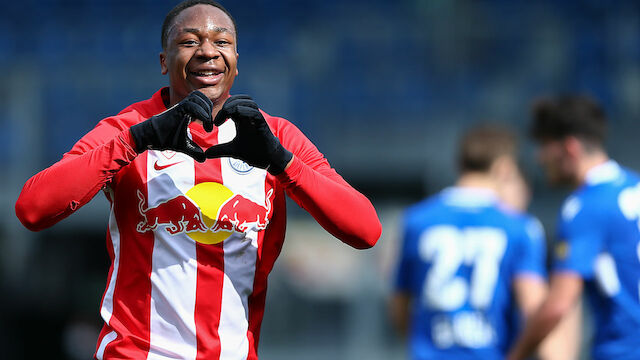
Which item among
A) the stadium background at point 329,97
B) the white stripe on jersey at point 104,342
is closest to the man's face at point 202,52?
the white stripe on jersey at point 104,342

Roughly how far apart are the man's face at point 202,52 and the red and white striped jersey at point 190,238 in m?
0.15

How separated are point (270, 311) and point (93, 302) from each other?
204cm

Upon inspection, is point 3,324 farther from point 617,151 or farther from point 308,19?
point 617,151

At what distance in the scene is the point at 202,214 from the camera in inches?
90.4

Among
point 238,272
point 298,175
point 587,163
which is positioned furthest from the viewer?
point 587,163

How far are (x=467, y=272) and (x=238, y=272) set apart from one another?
191 centimetres

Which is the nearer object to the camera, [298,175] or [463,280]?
[298,175]

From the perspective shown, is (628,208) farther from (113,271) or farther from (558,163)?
(113,271)

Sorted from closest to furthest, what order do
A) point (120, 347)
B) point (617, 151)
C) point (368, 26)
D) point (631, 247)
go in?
point (120, 347) → point (631, 247) → point (617, 151) → point (368, 26)

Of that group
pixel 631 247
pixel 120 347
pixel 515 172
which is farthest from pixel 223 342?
pixel 515 172

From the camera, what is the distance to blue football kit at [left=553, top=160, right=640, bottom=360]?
3398 millimetres

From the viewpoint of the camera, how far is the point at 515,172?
466 centimetres

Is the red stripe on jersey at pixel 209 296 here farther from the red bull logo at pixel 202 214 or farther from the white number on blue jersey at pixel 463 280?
the white number on blue jersey at pixel 463 280

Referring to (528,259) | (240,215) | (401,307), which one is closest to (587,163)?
(528,259)
